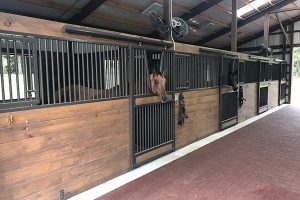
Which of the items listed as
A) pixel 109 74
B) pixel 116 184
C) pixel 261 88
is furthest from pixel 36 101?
pixel 261 88

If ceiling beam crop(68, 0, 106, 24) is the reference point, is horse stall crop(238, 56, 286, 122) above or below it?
below

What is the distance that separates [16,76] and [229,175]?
97.4 inches

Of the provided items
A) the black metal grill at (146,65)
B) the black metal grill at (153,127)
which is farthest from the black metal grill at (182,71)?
the black metal grill at (153,127)

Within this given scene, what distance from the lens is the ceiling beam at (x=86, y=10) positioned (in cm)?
567

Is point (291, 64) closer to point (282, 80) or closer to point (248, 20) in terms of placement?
point (282, 80)

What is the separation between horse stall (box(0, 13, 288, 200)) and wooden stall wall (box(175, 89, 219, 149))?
0.02 m

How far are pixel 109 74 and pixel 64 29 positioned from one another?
75 centimetres

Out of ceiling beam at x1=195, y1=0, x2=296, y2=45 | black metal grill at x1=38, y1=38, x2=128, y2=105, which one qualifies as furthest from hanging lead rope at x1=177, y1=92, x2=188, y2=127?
ceiling beam at x1=195, y1=0, x2=296, y2=45

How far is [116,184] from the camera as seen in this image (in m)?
2.75

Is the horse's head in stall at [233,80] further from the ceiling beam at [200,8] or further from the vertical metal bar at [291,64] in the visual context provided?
→ the vertical metal bar at [291,64]

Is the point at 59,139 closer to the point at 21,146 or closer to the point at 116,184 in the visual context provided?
the point at 21,146

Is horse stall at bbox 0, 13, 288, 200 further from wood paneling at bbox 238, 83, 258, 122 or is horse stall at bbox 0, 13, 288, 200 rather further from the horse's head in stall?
wood paneling at bbox 238, 83, 258, 122

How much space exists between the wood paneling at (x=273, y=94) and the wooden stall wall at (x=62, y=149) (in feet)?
22.8

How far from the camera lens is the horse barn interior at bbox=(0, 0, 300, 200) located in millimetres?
2033
